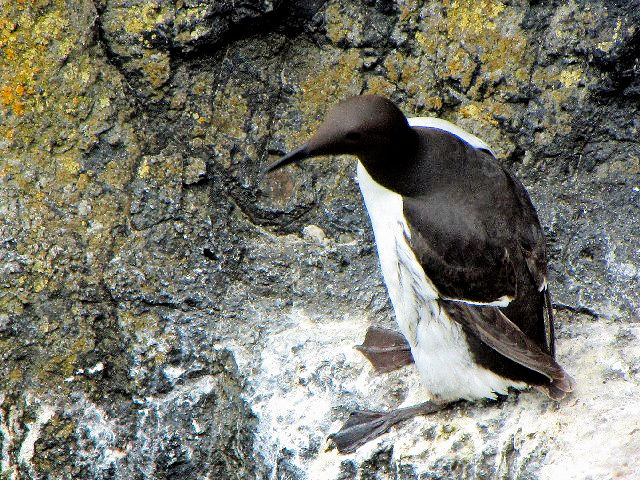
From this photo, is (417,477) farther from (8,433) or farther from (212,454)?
(8,433)

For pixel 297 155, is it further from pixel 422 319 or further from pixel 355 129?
pixel 422 319

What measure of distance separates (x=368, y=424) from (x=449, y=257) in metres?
0.72

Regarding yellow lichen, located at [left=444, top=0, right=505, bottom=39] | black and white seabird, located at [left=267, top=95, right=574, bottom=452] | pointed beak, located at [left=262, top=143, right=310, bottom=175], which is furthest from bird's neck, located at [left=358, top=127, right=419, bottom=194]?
yellow lichen, located at [left=444, top=0, right=505, bottom=39]

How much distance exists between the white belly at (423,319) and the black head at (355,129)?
256mm

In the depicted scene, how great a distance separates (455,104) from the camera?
431 cm

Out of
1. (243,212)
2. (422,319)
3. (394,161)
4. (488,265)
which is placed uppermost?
(394,161)

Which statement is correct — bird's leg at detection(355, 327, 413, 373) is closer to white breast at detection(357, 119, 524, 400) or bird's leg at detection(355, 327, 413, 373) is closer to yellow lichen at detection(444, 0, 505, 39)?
white breast at detection(357, 119, 524, 400)

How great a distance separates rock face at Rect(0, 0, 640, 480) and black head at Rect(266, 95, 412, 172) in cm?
80

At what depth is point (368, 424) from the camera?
3705mm

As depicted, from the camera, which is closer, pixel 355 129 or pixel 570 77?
pixel 355 129

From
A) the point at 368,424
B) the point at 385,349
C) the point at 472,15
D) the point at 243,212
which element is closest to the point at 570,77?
the point at 472,15

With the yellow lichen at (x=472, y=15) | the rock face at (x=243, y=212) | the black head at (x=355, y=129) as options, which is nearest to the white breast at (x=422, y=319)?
the rock face at (x=243, y=212)

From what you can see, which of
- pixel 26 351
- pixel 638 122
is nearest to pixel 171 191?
pixel 26 351

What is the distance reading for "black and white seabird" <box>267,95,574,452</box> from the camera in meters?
3.51
